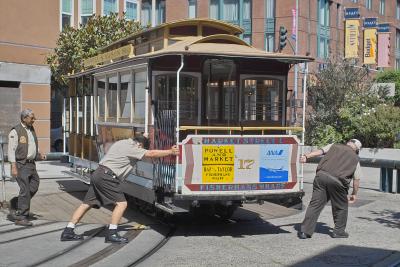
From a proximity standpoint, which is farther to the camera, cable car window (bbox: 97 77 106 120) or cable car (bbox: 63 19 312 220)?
cable car window (bbox: 97 77 106 120)

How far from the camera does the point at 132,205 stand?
12.5 meters

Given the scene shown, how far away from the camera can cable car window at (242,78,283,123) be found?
10.9 metres

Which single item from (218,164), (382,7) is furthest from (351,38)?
(218,164)

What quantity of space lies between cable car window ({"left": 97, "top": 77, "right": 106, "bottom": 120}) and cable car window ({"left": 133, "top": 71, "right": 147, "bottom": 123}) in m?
1.97

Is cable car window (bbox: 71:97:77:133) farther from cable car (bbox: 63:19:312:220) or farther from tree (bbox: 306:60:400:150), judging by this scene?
tree (bbox: 306:60:400:150)

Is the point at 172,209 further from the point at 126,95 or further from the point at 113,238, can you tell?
the point at 126,95

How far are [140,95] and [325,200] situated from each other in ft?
11.6

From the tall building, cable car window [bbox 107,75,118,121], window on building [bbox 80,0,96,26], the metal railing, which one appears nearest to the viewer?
cable car window [bbox 107,75,118,121]

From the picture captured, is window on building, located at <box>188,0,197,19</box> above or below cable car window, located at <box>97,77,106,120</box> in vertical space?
above

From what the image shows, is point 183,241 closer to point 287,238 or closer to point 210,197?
point 210,197

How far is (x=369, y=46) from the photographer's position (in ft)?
148

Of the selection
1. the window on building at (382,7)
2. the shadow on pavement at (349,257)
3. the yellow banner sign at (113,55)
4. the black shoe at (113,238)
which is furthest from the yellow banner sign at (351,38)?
the black shoe at (113,238)

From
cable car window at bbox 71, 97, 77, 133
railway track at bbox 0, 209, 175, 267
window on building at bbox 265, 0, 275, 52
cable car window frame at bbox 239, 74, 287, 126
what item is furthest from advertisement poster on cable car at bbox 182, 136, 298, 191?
window on building at bbox 265, 0, 275, 52

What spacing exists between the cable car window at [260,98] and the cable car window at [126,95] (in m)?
2.05
